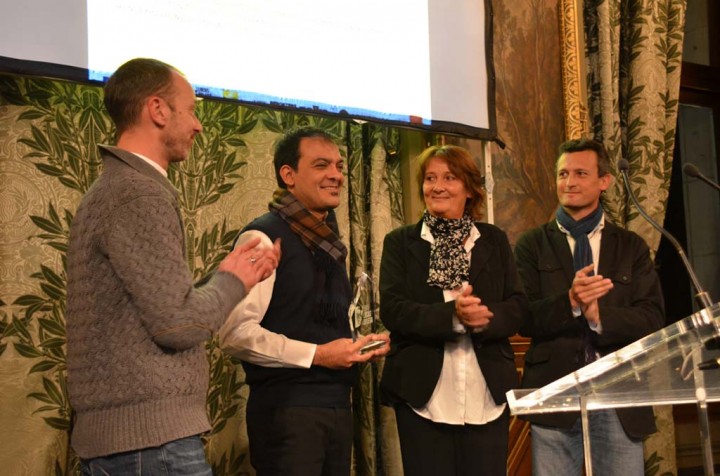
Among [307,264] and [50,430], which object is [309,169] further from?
[50,430]

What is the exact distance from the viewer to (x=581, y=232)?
288 centimetres

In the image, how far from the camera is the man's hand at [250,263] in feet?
5.57

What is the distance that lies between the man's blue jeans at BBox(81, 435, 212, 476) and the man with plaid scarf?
22.6 inches

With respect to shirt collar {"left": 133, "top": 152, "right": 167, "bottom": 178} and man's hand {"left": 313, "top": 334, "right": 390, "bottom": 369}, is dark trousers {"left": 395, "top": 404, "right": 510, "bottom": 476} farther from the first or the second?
shirt collar {"left": 133, "top": 152, "right": 167, "bottom": 178}

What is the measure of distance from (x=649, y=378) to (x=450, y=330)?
→ 0.89 metres

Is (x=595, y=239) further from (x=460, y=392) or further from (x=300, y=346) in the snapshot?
(x=300, y=346)

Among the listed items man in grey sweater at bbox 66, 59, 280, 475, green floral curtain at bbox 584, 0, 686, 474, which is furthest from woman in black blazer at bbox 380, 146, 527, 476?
green floral curtain at bbox 584, 0, 686, 474

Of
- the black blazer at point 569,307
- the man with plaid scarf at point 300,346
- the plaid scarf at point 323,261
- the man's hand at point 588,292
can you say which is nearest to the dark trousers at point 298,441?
the man with plaid scarf at point 300,346

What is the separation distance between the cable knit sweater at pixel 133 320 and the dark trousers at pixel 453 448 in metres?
1.01

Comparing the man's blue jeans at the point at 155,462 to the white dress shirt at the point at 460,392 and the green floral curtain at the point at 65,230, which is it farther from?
the white dress shirt at the point at 460,392

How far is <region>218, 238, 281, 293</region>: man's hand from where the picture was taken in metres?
1.70

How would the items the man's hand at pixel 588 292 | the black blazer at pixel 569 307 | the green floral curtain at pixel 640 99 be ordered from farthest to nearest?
the green floral curtain at pixel 640 99
the black blazer at pixel 569 307
the man's hand at pixel 588 292

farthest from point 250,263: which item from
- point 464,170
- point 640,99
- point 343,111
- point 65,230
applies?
point 640,99

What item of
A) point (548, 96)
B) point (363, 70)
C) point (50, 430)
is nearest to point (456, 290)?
point (363, 70)
